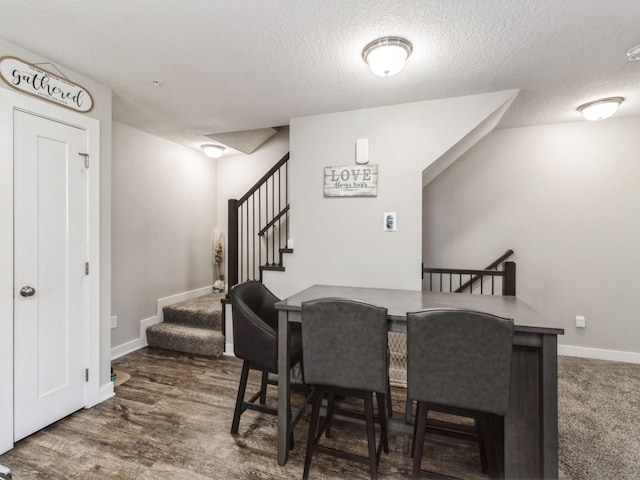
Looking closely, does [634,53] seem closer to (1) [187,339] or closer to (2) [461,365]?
(2) [461,365]

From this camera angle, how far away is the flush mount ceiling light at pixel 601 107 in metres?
2.92

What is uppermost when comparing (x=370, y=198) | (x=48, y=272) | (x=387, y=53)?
(x=387, y=53)

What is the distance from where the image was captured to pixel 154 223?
13.5 ft

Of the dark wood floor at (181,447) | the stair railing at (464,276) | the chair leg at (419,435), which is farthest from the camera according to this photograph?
the stair railing at (464,276)

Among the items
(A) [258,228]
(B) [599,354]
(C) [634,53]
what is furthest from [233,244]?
(B) [599,354]

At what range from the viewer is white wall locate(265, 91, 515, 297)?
2922 mm

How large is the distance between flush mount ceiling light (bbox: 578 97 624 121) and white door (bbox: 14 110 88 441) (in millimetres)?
4553

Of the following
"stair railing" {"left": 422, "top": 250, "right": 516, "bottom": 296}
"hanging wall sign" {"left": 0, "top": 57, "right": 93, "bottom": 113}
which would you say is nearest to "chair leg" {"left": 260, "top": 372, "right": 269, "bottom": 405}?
"stair railing" {"left": 422, "top": 250, "right": 516, "bottom": 296}

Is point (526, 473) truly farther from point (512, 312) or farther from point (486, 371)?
point (512, 312)

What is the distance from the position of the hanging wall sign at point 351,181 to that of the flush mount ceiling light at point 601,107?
211 cm

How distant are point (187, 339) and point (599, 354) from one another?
478 cm

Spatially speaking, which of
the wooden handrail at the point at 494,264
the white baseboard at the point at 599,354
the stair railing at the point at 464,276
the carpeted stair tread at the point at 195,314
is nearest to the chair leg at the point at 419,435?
the stair railing at the point at 464,276

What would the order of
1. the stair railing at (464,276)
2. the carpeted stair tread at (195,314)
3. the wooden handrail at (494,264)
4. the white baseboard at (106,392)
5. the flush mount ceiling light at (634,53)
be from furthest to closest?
the carpeted stair tread at (195,314), the wooden handrail at (494,264), the stair railing at (464,276), the white baseboard at (106,392), the flush mount ceiling light at (634,53)

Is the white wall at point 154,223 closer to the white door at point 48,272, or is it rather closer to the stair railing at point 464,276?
the white door at point 48,272
